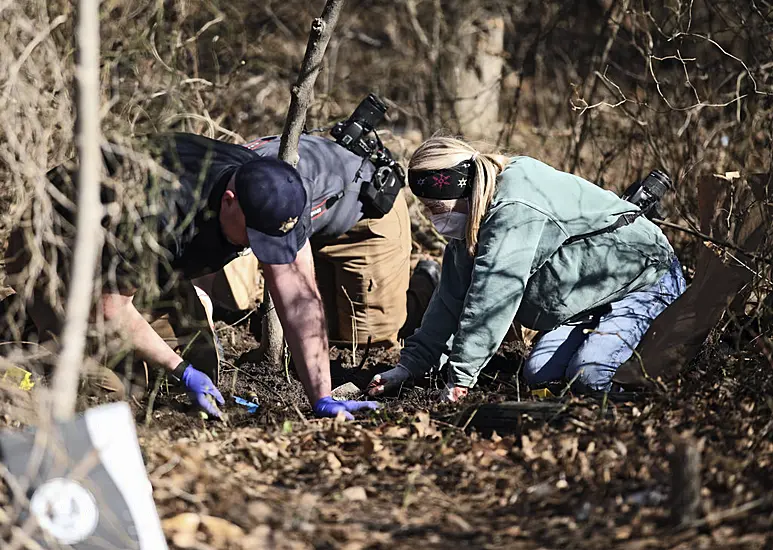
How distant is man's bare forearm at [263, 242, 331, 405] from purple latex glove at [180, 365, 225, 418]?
0.36 meters

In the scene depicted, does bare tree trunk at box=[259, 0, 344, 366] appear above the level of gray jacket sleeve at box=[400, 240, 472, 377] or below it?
above

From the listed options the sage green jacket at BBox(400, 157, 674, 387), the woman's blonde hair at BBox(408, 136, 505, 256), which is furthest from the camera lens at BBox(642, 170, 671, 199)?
the woman's blonde hair at BBox(408, 136, 505, 256)

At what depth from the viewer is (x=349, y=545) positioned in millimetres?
2369

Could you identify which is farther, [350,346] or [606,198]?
[350,346]

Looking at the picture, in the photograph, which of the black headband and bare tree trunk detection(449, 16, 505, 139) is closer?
the black headband

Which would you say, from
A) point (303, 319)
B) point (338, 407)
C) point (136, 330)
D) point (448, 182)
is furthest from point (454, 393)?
point (136, 330)

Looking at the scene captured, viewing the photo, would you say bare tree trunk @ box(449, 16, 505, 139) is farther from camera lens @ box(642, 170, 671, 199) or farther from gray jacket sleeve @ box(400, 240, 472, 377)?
gray jacket sleeve @ box(400, 240, 472, 377)

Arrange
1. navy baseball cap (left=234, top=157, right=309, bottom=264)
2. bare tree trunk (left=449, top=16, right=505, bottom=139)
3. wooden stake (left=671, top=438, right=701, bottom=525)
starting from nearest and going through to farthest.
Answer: wooden stake (left=671, top=438, right=701, bottom=525)
navy baseball cap (left=234, top=157, right=309, bottom=264)
bare tree trunk (left=449, top=16, right=505, bottom=139)

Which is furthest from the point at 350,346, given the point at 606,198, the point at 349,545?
the point at 349,545

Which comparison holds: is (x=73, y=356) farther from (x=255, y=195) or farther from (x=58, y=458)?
(x=255, y=195)

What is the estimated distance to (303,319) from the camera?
11.7ft

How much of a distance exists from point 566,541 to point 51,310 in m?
2.37

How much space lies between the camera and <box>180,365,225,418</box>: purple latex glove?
356 centimetres

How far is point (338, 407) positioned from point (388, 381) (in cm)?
56
